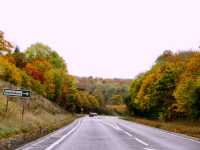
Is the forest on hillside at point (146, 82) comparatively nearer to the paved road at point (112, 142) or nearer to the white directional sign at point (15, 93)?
the paved road at point (112, 142)

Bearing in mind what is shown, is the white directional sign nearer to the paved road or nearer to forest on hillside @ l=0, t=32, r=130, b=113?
the paved road

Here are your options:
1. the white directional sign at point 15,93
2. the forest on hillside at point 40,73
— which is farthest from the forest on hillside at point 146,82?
the white directional sign at point 15,93

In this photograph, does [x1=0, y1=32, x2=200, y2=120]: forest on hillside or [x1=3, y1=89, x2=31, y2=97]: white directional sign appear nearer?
[x1=3, y1=89, x2=31, y2=97]: white directional sign

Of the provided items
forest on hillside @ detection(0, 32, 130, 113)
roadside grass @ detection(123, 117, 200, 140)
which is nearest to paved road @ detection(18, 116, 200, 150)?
roadside grass @ detection(123, 117, 200, 140)

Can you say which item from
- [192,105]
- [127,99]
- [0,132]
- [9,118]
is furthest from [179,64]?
[0,132]

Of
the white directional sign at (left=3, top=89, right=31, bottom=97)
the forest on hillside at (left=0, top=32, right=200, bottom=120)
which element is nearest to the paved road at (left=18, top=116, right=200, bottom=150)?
the white directional sign at (left=3, top=89, right=31, bottom=97)

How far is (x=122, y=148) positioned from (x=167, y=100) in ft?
211

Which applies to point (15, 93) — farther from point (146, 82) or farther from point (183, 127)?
point (146, 82)

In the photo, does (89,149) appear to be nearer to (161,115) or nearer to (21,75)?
(161,115)

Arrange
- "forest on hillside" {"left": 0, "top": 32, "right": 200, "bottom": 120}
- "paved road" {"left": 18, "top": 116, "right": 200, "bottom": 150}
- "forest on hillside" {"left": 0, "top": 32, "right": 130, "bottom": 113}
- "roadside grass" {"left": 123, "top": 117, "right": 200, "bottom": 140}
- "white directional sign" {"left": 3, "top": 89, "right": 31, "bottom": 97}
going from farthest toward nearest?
1. "forest on hillside" {"left": 0, "top": 32, "right": 130, "bottom": 113}
2. "forest on hillside" {"left": 0, "top": 32, "right": 200, "bottom": 120}
3. "roadside grass" {"left": 123, "top": 117, "right": 200, "bottom": 140}
4. "white directional sign" {"left": 3, "top": 89, "right": 31, "bottom": 97}
5. "paved road" {"left": 18, "top": 116, "right": 200, "bottom": 150}

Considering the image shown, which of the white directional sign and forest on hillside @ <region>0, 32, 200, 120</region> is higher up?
forest on hillside @ <region>0, 32, 200, 120</region>

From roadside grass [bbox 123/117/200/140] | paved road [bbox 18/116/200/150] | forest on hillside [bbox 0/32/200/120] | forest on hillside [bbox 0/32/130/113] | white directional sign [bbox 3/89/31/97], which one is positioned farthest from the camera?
forest on hillside [bbox 0/32/130/113]

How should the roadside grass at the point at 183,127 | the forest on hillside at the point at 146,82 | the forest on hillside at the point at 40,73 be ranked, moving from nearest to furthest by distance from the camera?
the roadside grass at the point at 183,127
the forest on hillside at the point at 146,82
the forest on hillside at the point at 40,73

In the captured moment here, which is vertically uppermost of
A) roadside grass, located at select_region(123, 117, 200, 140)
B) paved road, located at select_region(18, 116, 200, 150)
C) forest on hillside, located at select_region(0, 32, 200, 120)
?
forest on hillside, located at select_region(0, 32, 200, 120)
